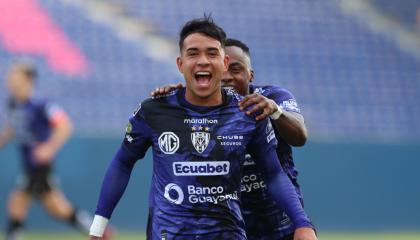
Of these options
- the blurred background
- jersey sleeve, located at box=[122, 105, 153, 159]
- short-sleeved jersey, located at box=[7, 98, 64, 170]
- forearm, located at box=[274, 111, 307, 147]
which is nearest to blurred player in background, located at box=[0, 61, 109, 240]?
short-sleeved jersey, located at box=[7, 98, 64, 170]

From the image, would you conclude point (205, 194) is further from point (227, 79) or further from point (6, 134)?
point (6, 134)

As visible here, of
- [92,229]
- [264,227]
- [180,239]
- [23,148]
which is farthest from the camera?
[23,148]

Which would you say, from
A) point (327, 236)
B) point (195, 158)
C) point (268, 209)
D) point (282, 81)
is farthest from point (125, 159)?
point (282, 81)

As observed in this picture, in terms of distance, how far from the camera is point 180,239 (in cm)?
460

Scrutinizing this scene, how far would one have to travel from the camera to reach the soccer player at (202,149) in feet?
15.1

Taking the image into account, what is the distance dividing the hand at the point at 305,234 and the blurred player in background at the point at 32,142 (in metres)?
8.52

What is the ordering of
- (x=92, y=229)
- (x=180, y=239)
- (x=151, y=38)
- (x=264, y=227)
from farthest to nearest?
(x=151, y=38), (x=264, y=227), (x=92, y=229), (x=180, y=239)

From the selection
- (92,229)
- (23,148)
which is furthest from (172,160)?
(23,148)

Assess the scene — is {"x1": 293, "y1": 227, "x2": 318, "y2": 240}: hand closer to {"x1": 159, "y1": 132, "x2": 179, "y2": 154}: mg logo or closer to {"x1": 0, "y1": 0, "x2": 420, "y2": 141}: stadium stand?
{"x1": 159, "y1": 132, "x2": 179, "y2": 154}: mg logo

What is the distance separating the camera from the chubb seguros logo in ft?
15.1

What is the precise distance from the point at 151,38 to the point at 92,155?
3223 millimetres

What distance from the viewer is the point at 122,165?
4902mm

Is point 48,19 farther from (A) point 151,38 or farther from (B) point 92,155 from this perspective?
(B) point 92,155

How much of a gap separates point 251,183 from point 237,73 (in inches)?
25.7
